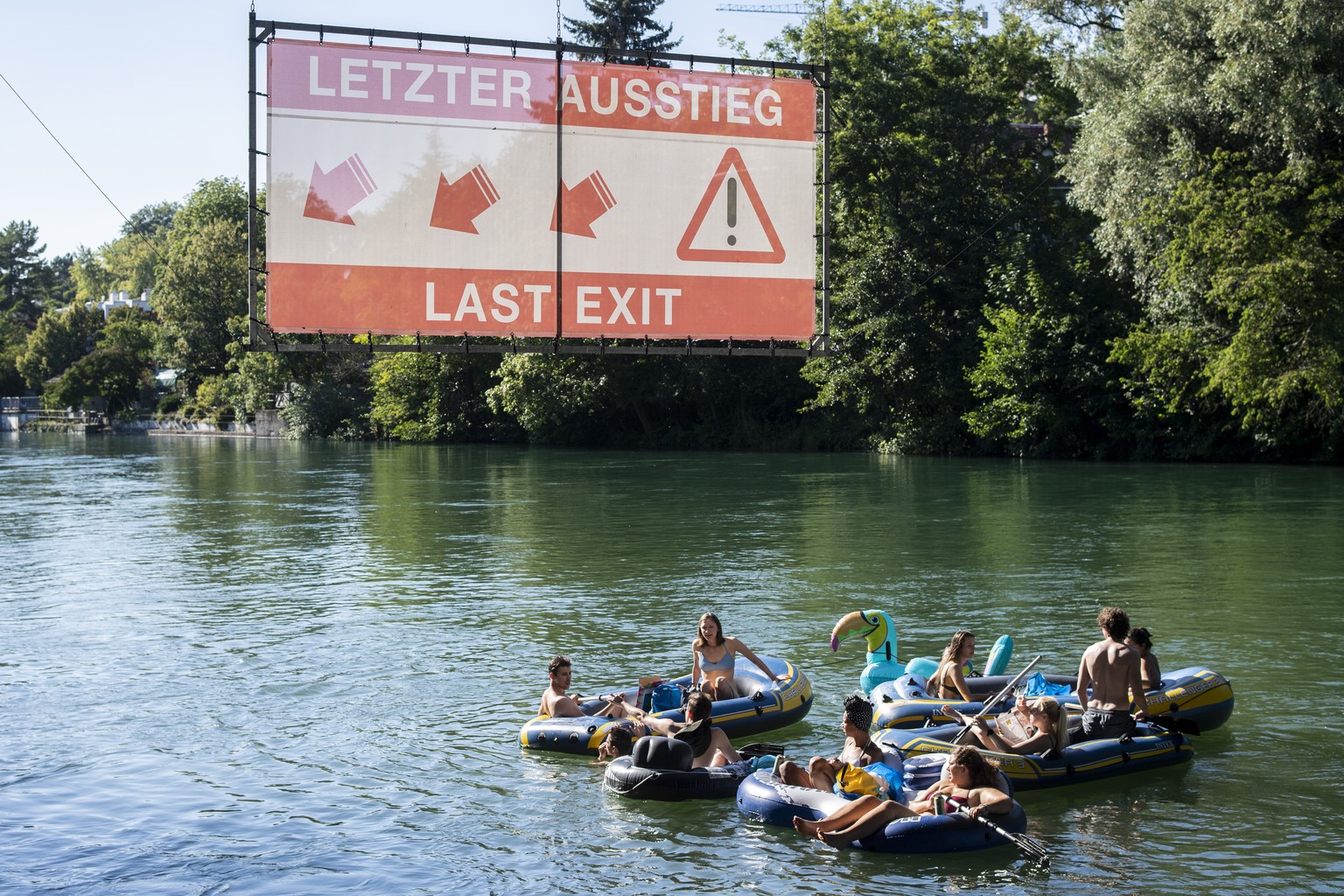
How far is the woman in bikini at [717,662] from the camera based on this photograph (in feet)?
43.6

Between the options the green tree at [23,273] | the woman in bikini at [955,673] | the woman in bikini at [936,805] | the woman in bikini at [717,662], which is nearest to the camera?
the woman in bikini at [936,805]

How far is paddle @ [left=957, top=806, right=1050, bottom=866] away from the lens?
963 cm

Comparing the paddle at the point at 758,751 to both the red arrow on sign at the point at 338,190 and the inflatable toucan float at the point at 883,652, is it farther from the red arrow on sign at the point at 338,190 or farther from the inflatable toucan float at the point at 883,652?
the red arrow on sign at the point at 338,190

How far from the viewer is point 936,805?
1014cm

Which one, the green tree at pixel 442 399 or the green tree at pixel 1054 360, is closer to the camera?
the green tree at pixel 1054 360

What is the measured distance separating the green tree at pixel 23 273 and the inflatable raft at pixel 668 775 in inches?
6442

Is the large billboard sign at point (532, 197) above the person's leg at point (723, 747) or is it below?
above

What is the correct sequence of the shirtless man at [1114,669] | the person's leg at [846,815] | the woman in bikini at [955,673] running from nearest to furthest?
1. the person's leg at [846,815]
2. the shirtless man at [1114,669]
3. the woman in bikini at [955,673]

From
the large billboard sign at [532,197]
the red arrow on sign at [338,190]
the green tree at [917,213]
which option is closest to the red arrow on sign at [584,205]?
the large billboard sign at [532,197]

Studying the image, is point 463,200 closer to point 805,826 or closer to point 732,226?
point 732,226

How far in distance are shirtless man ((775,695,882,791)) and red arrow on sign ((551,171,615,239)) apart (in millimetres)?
4729

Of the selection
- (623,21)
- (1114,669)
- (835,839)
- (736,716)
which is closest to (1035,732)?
(1114,669)

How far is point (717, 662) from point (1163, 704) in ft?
13.6

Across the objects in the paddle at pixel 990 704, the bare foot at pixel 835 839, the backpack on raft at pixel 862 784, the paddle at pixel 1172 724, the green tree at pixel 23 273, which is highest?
the green tree at pixel 23 273
